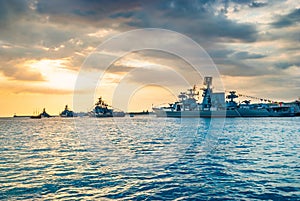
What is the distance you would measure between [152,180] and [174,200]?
462 centimetres

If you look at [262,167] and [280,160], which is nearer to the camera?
[262,167]

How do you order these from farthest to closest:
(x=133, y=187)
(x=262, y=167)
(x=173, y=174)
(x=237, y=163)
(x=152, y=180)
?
Result: (x=237, y=163)
(x=262, y=167)
(x=173, y=174)
(x=152, y=180)
(x=133, y=187)

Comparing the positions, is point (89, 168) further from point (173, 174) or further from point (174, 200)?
point (174, 200)

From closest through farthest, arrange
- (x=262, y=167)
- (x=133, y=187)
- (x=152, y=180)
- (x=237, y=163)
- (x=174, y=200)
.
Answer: (x=174, y=200), (x=133, y=187), (x=152, y=180), (x=262, y=167), (x=237, y=163)

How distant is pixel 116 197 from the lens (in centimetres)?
1577

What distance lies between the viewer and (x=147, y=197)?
1568cm

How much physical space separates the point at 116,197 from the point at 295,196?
964 centimetres

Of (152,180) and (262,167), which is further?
(262,167)

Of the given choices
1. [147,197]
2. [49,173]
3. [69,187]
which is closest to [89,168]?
[49,173]

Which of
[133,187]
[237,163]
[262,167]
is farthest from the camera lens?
[237,163]

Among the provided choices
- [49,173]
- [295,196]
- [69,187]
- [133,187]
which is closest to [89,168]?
[49,173]

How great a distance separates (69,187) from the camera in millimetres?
18188

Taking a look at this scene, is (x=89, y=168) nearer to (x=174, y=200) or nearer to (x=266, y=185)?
(x=174, y=200)

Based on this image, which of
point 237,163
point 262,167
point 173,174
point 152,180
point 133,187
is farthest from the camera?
point 237,163
